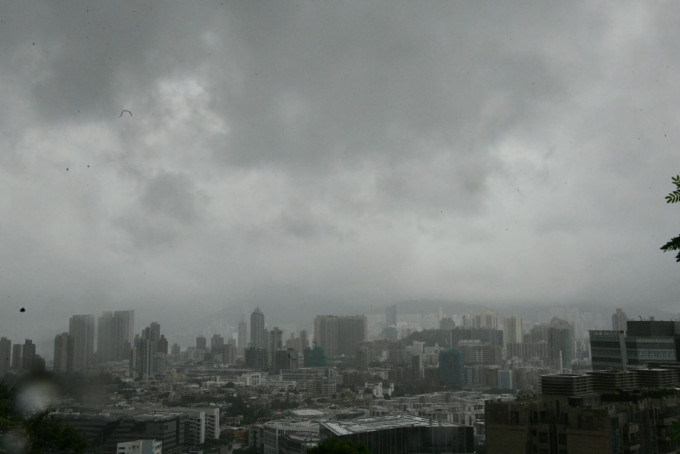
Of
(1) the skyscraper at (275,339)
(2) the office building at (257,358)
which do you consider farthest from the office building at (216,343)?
(1) the skyscraper at (275,339)

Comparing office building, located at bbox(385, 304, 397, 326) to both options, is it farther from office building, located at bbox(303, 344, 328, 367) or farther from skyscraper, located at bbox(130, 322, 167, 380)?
skyscraper, located at bbox(130, 322, 167, 380)

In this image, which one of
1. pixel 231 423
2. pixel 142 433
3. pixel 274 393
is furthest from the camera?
pixel 274 393

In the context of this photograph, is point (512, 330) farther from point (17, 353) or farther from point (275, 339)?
point (17, 353)

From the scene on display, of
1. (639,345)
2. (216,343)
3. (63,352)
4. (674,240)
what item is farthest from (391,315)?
(674,240)

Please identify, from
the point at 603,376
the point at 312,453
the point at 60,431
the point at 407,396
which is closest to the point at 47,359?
the point at 60,431

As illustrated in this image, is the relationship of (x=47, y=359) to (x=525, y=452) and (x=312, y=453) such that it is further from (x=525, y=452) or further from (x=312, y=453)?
(x=525, y=452)
